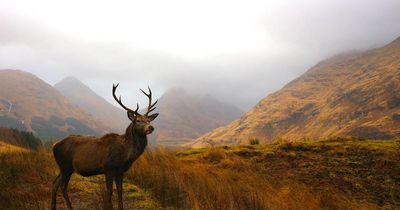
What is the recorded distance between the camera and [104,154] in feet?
24.3

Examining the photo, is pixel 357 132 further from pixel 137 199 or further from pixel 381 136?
pixel 137 199

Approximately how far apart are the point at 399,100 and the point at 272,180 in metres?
207

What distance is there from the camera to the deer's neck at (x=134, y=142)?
7.55 metres

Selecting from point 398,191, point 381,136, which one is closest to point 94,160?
point 398,191

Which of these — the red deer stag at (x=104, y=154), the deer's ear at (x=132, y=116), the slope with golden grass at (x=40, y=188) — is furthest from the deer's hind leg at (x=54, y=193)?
the deer's ear at (x=132, y=116)

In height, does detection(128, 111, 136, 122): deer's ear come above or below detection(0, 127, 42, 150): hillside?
above

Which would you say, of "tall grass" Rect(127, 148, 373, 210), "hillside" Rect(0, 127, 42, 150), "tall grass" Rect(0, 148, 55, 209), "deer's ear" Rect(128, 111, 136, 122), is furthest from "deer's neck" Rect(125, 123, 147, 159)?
"hillside" Rect(0, 127, 42, 150)

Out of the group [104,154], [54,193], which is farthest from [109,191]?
[54,193]

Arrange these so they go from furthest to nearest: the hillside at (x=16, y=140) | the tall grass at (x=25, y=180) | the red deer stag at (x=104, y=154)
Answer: the hillside at (x=16, y=140)
the red deer stag at (x=104, y=154)
the tall grass at (x=25, y=180)

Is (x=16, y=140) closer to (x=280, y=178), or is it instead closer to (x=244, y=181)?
(x=244, y=181)

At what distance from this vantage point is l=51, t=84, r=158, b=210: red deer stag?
24.1 feet

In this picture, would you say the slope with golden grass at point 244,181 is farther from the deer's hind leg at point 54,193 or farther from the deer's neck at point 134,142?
the deer's neck at point 134,142

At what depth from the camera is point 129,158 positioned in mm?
7480

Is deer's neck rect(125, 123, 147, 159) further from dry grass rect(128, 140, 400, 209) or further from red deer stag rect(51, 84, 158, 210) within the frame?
dry grass rect(128, 140, 400, 209)
